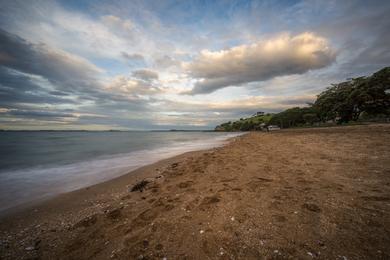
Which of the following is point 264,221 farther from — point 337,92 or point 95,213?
point 337,92

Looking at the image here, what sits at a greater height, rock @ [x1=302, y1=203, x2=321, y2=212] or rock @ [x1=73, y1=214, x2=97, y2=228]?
rock @ [x1=302, y1=203, x2=321, y2=212]

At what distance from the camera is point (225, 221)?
11.0ft

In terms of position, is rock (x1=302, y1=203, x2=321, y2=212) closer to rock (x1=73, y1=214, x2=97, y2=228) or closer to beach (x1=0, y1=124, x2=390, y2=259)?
→ beach (x1=0, y1=124, x2=390, y2=259)

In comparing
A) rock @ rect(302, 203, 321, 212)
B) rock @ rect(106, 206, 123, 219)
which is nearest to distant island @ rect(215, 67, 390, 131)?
rock @ rect(302, 203, 321, 212)

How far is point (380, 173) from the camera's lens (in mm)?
5137

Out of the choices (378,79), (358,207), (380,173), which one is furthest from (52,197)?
(378,79)

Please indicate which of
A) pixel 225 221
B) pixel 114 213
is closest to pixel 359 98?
pixel 225 221

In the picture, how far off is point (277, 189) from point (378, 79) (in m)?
40.0

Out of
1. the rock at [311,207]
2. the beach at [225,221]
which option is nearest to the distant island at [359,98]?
the beach at [225,221]

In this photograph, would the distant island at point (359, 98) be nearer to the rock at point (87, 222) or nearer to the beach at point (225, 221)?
the beach at point (225, 221)

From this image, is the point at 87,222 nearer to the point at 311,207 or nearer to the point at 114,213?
the point at 114,213

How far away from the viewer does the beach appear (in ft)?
8.48

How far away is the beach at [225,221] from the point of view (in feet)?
8.48

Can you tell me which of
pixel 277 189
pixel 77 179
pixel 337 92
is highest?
pixel 337 92
